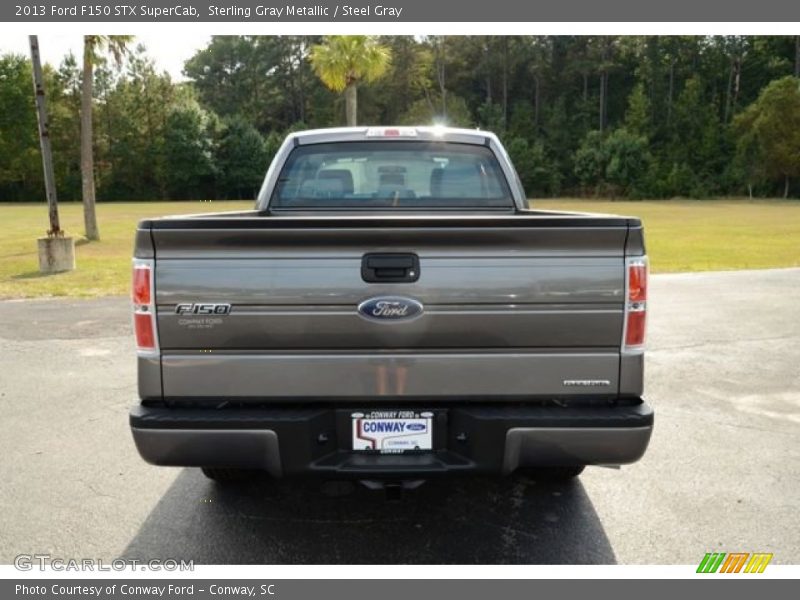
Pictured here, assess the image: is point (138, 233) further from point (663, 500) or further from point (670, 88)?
point (670, 88)

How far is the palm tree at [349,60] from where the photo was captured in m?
23.9

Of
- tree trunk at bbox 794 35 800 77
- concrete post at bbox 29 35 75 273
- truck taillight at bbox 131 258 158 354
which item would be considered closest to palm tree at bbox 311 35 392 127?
concrete post at bbox 29 35 75 273

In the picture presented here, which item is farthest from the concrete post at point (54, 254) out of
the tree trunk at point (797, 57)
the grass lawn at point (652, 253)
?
the tree trunk at point (797, 57)

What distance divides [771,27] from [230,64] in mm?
80726

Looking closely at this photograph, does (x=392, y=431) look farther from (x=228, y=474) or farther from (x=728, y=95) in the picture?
(x=728, y=95)

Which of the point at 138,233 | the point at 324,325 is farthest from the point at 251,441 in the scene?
the point at 138,233

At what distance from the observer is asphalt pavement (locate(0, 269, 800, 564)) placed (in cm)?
322

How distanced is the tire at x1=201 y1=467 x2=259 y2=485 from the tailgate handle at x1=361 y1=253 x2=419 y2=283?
5.49ft

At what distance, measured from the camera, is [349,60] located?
79.4ft

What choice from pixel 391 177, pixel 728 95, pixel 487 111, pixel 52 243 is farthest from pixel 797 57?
pixel 391 177

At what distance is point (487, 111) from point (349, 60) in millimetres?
53656

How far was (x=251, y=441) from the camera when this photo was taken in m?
2.81

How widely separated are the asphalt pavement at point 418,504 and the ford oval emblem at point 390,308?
117 centimetres

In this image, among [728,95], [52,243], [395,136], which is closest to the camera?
[395,136]
